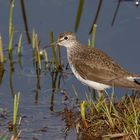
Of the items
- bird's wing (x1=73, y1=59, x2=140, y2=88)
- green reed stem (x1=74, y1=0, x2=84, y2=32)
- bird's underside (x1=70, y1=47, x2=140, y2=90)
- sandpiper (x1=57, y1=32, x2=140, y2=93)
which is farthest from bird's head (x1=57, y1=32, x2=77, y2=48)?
green reed stem (x1=74, y1=0, x2=84, y2=32)

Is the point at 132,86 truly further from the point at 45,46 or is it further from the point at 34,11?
the point at 34,11

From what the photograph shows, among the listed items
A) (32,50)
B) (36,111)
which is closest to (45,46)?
(32,50)

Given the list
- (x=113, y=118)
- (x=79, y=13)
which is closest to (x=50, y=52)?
(x=79, y=13)

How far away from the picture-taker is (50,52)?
1085 centimetres

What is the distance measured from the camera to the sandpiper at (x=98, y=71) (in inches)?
341

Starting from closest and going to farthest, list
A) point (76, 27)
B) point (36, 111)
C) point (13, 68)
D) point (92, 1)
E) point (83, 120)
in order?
1. point (83, 120)
2. point (36, 111)
3. point (13, 68)
4. point (76, 27)
5. point (92, 1)

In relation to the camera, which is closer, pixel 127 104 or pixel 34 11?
pixel 127 104

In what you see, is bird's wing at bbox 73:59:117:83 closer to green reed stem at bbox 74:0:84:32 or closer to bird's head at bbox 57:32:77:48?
bird's head at bbox 57:32:77:48

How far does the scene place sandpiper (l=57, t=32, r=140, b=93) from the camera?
8.67m

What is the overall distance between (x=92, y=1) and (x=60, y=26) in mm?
981

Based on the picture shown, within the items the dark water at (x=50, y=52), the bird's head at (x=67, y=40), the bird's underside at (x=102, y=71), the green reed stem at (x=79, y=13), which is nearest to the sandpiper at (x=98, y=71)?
the bird's underside at (x=102, y=71)

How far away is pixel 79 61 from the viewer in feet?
29.9

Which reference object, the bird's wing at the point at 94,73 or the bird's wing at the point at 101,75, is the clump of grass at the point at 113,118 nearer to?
→ the bird's wing at the point at 101,75

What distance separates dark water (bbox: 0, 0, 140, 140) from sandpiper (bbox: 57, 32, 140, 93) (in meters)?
0.44
